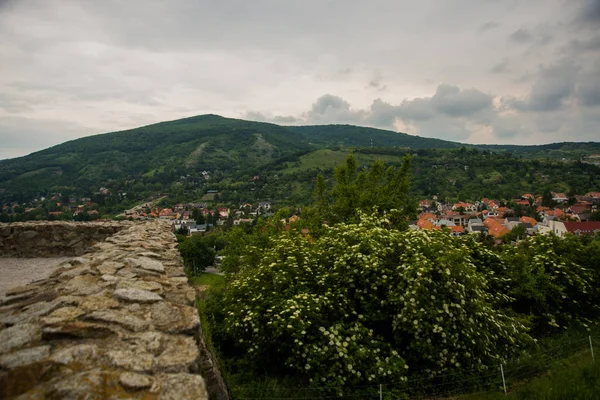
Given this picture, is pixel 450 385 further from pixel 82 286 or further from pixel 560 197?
pixel 560 197

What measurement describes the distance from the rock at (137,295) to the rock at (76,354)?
943mm

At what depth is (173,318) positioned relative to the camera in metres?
3.45

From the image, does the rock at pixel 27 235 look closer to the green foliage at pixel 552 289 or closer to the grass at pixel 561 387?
the grass at pixel 561 387

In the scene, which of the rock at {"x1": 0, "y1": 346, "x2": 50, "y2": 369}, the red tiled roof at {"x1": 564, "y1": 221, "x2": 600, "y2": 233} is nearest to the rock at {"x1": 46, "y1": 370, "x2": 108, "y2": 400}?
the rock at {"x1": 0, "y1": 346, "x2": 50, "y2": 369}

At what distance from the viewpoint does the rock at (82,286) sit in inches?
144

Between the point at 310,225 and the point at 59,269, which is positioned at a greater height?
the point at 59,269

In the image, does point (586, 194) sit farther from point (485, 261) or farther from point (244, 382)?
point (244, 382)

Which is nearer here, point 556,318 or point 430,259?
point 430,259

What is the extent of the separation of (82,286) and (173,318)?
1.26m

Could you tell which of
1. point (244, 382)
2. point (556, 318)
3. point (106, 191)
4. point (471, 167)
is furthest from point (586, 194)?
point (106, 191)

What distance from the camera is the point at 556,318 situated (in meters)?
10.8

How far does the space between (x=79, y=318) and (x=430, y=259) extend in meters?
7.34

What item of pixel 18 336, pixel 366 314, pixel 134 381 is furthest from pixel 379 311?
pixel 18 336

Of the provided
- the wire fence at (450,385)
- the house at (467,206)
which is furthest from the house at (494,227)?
the wire fence at (450,385)
